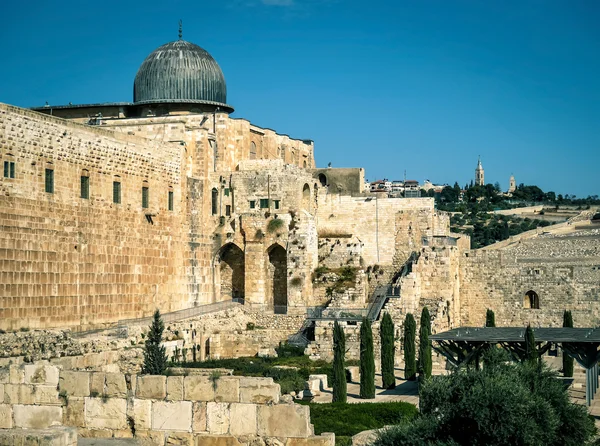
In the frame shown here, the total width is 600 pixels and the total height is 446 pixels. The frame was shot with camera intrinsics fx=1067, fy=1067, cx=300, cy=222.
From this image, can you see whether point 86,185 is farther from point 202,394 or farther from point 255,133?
point 202,394

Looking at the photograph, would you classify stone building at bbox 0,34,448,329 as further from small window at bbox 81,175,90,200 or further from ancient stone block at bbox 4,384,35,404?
ancient stone block at bbox 4,384,35,404

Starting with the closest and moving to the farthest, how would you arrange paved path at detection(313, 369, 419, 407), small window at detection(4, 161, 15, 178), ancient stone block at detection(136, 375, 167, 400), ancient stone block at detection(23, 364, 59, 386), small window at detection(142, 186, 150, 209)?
ancient stone block at detection(136, 375, 167, 400) → ancient stone block at detection(23, 364, 59, 386) → paved path at detection(313, 369, 419, 407) → small window at detection(4, 161, 15, 178) → small window at detection(142, 186, 150, 209)

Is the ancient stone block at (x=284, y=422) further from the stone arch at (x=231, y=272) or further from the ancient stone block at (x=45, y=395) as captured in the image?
the stone arch at (x=231, y=272)

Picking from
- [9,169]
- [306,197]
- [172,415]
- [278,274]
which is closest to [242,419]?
[172,415]

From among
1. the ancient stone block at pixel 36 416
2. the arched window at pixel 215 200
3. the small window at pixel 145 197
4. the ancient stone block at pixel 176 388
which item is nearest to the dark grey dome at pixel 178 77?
the arched window at pixel 215 200

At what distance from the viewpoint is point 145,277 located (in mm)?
36344

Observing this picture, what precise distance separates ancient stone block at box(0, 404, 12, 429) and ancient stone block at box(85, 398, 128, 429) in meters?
0.97

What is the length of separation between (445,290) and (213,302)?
29.2 feet

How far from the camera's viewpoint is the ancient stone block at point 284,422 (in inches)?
526

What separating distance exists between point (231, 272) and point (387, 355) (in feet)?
37.3

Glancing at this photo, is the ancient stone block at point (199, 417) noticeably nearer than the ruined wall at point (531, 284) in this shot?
Yes

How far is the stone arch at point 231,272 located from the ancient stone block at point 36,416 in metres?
27.4

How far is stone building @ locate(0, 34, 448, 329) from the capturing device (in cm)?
3027

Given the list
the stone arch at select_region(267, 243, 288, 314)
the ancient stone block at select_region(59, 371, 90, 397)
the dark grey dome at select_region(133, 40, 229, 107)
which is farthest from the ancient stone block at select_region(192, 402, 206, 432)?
the dark grey dome at select_region(133, 40, 229, 107)
